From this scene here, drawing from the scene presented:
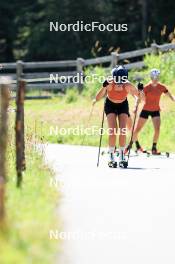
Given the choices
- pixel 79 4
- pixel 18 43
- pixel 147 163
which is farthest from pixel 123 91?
pixel 18 43

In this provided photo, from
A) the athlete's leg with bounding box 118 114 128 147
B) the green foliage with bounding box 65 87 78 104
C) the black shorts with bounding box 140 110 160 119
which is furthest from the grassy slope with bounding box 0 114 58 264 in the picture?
the green foliage with bounding box 65 87 78 104

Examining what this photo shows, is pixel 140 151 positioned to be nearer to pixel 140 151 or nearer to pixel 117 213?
pixel 140 151

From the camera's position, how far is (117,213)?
9414mm

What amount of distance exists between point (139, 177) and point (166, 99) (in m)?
10.9

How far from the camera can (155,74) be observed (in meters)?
17.6

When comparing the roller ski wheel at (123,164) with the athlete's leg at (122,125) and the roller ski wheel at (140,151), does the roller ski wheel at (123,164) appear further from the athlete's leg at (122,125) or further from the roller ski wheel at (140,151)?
the roller ski wheel at (140,151)

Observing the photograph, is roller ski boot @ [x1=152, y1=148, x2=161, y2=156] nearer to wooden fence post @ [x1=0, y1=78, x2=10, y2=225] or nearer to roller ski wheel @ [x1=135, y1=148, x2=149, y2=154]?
roller ski wheel @ [x1=135, y1=148, x2=149, y2=154]

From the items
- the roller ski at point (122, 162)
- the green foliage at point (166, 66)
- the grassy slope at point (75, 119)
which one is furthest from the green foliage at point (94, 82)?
the roller ski at point (122, 162)

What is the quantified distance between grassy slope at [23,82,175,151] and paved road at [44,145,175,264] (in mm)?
3532

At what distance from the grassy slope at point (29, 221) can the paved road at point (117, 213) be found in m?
0.17

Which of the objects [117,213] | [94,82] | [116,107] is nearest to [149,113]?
[116,107]

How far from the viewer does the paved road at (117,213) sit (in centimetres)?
742

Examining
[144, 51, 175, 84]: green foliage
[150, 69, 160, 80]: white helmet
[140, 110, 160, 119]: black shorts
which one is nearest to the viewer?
[150, 69, 160, 80]: white helmet

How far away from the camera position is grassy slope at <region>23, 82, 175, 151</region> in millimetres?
20141
